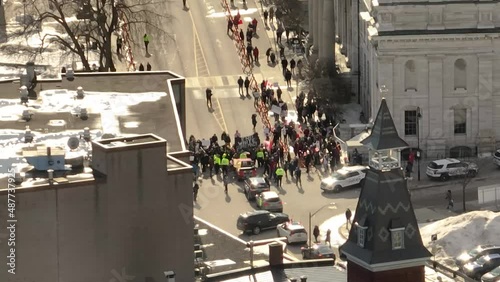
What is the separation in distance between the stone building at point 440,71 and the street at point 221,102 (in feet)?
17.0

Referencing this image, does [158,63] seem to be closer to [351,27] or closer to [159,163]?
[351,27]

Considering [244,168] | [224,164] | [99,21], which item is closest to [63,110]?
[244,168]

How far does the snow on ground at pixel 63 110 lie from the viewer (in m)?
84.8

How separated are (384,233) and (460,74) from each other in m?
65.5

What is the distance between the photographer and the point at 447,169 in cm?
12669

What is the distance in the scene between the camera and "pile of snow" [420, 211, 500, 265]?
348 feet

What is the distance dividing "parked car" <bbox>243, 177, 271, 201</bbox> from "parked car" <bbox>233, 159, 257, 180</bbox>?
2.66m

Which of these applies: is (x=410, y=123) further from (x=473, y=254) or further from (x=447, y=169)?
(x=473, y=254)

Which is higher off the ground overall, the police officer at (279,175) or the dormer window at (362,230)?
the dormer window at (362,230)

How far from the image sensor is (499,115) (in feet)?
447

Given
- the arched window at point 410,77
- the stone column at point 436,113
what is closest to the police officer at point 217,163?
the stone column at point 436,113

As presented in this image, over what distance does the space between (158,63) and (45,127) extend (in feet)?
220

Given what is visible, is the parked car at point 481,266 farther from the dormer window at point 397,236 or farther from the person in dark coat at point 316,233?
the dormer window at point 397,236

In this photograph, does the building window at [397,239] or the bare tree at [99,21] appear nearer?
the building window at [397,239]
